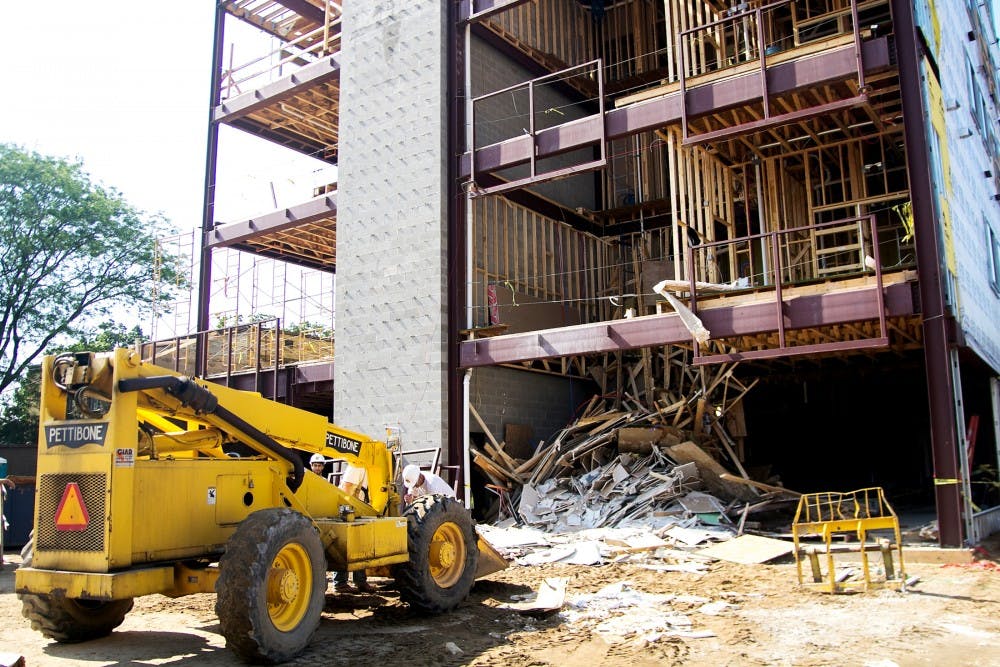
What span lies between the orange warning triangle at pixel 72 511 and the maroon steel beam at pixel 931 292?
11.3 metres

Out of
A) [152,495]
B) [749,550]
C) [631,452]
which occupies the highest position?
[631,452]

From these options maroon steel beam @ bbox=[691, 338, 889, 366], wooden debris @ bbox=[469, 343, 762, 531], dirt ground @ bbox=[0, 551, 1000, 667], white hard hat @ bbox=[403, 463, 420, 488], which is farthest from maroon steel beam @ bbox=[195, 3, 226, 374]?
maroon steel beam @ bbox=[691, 338, 889, 366]

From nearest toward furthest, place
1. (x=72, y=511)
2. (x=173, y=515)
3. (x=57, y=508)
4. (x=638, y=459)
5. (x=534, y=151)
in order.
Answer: (x=72, y=511)
(x=57, y=508)
(x=173, y=515)
(x=638, y=459)
(x=534, y=151)

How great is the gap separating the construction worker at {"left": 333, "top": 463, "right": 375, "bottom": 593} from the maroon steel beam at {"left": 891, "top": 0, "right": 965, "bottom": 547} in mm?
8405

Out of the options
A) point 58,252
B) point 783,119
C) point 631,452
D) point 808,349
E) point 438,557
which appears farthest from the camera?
point 58,252

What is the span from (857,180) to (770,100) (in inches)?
187

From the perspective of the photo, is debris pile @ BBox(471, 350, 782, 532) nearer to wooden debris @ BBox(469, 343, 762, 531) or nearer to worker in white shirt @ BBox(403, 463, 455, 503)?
wooden debris @ BBox(469, 343, 762, 531)

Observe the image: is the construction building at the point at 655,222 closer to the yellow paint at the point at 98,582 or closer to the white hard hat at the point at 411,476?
the white hard hat at the point at 411,476

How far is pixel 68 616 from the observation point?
773 centimetres

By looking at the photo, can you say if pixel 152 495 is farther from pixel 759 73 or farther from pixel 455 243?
pixel 759 73

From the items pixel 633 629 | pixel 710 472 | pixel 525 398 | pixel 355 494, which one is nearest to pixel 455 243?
pixel 525 398

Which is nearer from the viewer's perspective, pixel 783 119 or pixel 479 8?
pixel 783 119

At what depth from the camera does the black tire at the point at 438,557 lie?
9164 millimetres

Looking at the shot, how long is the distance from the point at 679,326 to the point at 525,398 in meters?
6.16
